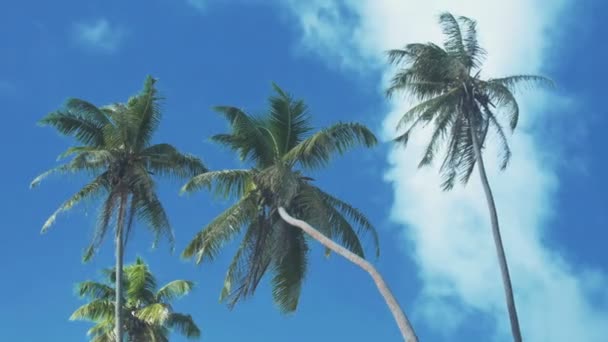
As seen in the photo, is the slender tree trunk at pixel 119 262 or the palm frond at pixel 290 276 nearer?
the slender tree trunk at pixel 119 262

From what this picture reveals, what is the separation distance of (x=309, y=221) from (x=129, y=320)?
37.1 feet

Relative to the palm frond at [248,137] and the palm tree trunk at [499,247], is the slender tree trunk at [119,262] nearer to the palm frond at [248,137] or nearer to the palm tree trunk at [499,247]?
the palm frond at [248,137]

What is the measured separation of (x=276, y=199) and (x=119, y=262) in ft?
17.0

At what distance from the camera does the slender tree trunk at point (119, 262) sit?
26.1 m

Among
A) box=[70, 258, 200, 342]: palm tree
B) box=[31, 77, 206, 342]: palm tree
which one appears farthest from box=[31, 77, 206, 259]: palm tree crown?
box=[70, 258, 200, 342]: palm tree

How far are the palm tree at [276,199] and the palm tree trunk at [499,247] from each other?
4004 millimetres

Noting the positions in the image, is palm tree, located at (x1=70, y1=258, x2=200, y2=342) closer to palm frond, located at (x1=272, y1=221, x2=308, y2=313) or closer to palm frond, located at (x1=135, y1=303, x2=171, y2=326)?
palm frond, located at (x1=135, y1=303, x2=171, y2=326)

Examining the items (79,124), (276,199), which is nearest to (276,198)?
(276,199)

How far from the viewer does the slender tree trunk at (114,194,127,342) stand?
85.7 ft

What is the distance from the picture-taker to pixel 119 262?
2653 cm

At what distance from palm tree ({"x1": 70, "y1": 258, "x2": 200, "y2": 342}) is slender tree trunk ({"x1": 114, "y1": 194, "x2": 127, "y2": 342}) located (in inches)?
252

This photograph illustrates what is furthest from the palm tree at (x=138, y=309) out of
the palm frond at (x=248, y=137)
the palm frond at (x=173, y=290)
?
the palm frond at (x=248, y=137)

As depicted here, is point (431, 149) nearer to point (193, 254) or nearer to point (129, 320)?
point (193, 254)

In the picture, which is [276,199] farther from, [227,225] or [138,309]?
[138,309]
